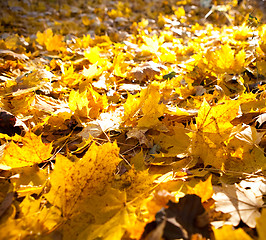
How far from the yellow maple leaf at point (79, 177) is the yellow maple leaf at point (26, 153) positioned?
178 millimetres

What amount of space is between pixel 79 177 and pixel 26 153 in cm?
24

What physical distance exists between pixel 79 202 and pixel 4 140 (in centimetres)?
53

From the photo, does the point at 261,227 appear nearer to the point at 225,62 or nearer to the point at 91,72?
the point at 225,62

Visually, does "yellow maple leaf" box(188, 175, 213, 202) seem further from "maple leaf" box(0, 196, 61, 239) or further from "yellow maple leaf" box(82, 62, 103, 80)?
"yellow maple leaf" box(82, 62, 103, 80)

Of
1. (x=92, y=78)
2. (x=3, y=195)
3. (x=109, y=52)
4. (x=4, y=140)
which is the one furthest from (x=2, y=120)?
(x=109, y=52)

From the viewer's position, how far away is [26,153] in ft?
2.31

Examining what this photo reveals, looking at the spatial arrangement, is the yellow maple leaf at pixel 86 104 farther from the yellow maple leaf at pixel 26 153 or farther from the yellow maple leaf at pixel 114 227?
the yellow maple leaf at pixel 114 227

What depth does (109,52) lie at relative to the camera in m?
2.21

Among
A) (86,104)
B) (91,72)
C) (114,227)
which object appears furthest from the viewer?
(91,72)

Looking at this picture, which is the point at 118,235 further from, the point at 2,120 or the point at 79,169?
the point at 2,120

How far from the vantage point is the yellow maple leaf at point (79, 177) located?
1.77ft

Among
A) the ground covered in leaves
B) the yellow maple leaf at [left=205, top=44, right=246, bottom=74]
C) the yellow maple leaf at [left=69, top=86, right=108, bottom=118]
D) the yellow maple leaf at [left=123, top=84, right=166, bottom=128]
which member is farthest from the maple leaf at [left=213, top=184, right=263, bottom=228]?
the yellow maple leaf at [left=205, top=44, right=246, bottom=74]

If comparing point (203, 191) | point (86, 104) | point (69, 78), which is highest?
point (203, 191)

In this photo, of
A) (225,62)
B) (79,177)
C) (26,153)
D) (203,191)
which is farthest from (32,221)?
(225,62)
